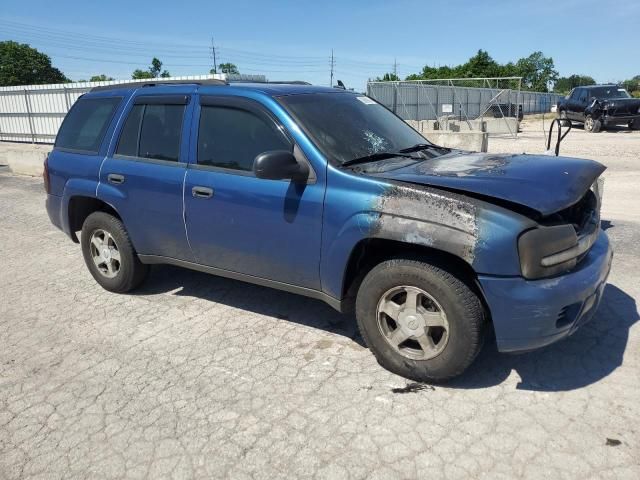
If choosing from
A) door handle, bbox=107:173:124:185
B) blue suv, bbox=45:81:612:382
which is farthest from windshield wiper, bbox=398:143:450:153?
door handle, bbox=107:173:124:185

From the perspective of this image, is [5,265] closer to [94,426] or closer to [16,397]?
[16,397]

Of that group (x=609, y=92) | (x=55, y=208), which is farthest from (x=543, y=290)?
(x=609, y=92)

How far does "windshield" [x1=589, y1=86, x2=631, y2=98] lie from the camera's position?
2197 centimetres

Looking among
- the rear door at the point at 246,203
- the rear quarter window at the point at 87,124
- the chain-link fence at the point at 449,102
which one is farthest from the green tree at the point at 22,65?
the rear door at the point at 246,203

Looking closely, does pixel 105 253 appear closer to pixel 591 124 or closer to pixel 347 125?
pixel 347 125

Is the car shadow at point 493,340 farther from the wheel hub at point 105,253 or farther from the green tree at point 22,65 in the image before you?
the green tree at point 22,65

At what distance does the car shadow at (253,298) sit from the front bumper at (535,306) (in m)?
1.25

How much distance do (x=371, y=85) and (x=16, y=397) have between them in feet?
70.8

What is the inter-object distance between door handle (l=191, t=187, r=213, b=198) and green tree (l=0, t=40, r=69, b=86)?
3209 inches

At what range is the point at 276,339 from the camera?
3986 mm

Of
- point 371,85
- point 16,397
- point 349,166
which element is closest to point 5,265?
point 16,397

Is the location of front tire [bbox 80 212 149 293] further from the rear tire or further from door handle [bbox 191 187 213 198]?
the rear tire

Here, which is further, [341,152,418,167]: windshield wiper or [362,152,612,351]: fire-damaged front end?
[341,152,418,167]: windshield wiper

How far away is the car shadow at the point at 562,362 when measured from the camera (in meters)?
3.27
